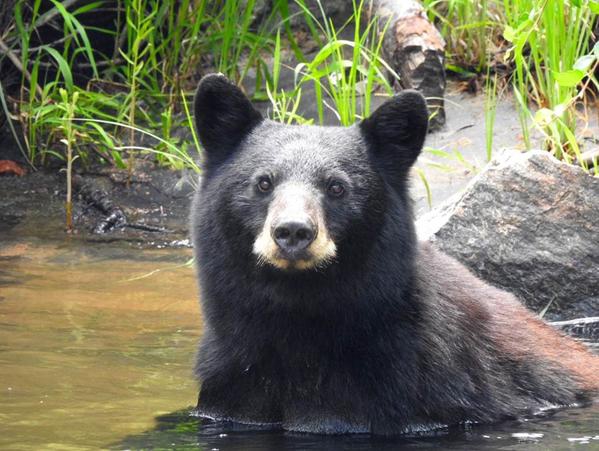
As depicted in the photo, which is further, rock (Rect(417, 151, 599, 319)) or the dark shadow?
rock (Rect(417, 151, 599, 319))

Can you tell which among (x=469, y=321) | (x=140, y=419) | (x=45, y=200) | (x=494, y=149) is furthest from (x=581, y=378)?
(x=45, y=200)

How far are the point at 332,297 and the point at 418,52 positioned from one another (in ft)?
15.4

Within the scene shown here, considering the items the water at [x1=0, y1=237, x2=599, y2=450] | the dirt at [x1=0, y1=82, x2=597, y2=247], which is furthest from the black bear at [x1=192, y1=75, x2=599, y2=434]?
the dirt at [x1=0, y1=82, x2=597, y2=247]

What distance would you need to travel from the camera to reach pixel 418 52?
8.91 meters

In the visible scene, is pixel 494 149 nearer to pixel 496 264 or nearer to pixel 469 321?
pixel 496 264

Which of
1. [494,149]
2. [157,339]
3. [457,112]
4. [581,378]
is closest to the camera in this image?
[581,378]

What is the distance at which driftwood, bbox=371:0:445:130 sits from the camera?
8891 mm

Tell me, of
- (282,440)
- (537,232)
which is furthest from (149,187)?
(282,440)

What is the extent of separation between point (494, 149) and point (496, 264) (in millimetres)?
2240

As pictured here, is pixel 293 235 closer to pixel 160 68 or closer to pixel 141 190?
pixel 141 190

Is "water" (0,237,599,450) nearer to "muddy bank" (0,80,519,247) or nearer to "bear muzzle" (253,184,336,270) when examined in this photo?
"muddy bank" (0,80,519,247)

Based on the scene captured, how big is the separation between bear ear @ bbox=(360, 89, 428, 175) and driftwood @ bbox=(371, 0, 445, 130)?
153 inches

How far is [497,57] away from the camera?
9609mm

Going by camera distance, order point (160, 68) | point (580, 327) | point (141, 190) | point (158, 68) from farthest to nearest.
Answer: point (160, 68) < point (158, 68) < point (141, 190) < point (580, 327)
